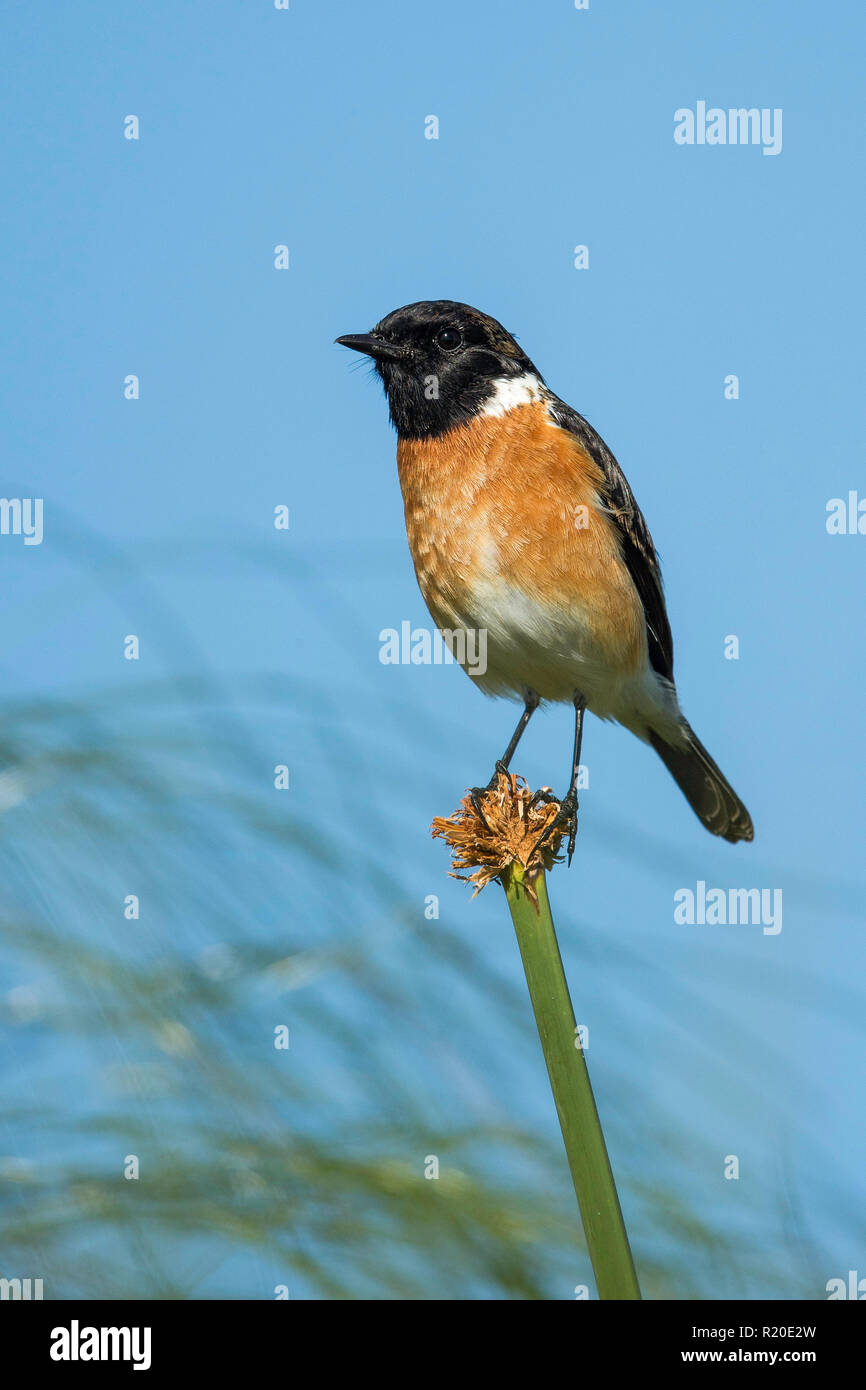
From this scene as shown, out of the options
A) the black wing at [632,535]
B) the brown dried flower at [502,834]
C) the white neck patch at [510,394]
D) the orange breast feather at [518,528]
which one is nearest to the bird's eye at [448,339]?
the white neck patch at [510,394]

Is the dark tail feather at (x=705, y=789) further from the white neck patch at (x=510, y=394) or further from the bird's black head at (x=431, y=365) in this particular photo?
the bird's black head at (x=431, y=365)

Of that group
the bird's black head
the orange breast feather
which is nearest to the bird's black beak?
the bird's black head

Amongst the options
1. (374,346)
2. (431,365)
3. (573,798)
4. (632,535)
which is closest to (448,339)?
(431,365)

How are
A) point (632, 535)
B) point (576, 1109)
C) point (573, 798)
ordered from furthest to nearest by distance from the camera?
1. point (632, 535)
2. point (573, 798)
3. point (576, 1109)

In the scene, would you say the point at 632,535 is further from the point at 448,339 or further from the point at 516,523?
the point at 448,339

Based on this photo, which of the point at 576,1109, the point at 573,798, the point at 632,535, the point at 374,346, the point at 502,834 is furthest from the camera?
the point at 632,535

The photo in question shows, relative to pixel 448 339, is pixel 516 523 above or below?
below
